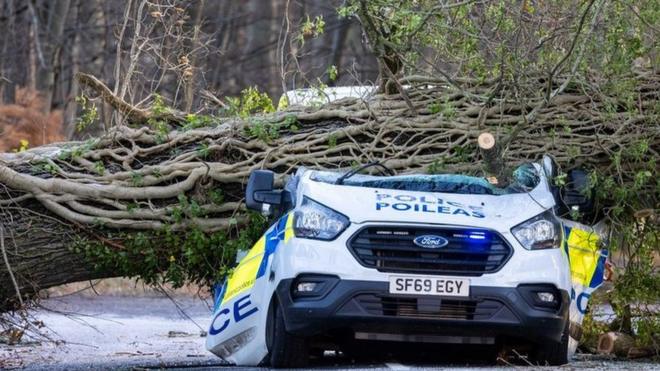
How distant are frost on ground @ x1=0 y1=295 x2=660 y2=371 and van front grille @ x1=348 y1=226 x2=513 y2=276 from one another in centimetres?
69

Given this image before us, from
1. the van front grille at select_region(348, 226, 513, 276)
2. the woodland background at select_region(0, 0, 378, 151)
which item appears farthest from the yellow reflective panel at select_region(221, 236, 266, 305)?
the woodland background at select_region(0, 0, 378, 151)

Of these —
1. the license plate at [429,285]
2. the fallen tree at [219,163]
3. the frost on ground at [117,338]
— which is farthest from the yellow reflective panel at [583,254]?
the frost on ground at [117,338]

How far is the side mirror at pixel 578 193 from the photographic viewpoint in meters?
11.5

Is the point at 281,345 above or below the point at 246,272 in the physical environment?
below

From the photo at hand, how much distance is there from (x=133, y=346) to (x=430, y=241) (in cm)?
673

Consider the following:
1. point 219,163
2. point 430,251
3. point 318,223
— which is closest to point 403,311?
point 430,251

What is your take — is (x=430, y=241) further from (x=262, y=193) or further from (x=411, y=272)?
(x=262, y=193)

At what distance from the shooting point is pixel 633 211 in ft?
40.3

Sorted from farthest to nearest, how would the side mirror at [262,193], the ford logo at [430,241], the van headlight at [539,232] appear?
the side mirror at [262,193], the van headlight at [539,232], the ford logo at [430,241]

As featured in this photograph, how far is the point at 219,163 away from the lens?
41.6 ft

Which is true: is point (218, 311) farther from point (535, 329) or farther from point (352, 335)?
point (535, 329)

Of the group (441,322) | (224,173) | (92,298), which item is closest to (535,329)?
(441,322)

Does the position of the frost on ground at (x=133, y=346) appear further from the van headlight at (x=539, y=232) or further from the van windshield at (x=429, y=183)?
the van windshield at (x=429, y=183)

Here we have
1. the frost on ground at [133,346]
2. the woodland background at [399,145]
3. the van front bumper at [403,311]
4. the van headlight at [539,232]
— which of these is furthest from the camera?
the woodland background at [399,145]
